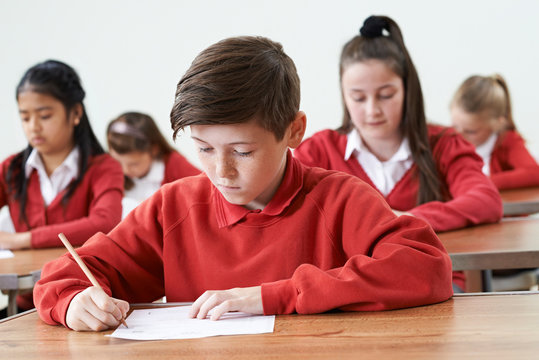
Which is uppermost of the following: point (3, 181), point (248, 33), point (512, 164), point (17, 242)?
point (248, 33)

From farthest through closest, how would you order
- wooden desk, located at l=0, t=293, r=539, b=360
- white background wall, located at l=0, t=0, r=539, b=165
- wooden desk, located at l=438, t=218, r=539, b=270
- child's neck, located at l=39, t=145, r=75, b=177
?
1. white background wall, located at l=0, t=0, r=539, b=165
2. child's neck, located at l=39, t=145, r=75, b=177
3. wooden desk, located at l=438, t=218, r=539, b=270
4. wooden desk, located at l=0, t=293, r=539, b=360

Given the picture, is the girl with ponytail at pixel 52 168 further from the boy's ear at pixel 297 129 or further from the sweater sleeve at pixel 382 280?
the sweater sleeve at pixel 382 280

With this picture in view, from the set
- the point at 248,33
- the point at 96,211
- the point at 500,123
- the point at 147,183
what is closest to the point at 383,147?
the point at 96,211

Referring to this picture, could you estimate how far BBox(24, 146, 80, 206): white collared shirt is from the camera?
8.50 feet

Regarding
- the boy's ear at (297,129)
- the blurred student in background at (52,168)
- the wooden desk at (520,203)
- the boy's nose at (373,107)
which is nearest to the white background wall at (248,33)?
the wooden desk at (520,203)

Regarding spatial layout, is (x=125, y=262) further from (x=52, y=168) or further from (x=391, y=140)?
(x=52, y=168)

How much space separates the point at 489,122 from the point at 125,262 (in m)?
2.98

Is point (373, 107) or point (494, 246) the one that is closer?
point (494, 246)

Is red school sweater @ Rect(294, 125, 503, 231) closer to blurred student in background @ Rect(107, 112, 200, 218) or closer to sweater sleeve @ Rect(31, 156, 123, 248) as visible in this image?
sweater sleeve @ Rect(31, 156, 123, 248)

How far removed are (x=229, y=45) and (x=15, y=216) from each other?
5.47ft

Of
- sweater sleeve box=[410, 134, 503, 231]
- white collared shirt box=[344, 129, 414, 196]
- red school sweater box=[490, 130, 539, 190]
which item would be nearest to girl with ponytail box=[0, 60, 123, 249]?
white collared shirt box=[344, 129, 414, 196]

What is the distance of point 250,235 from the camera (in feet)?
4.24

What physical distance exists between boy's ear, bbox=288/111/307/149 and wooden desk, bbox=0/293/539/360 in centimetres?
37

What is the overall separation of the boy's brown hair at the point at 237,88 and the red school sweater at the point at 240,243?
0.14 m
